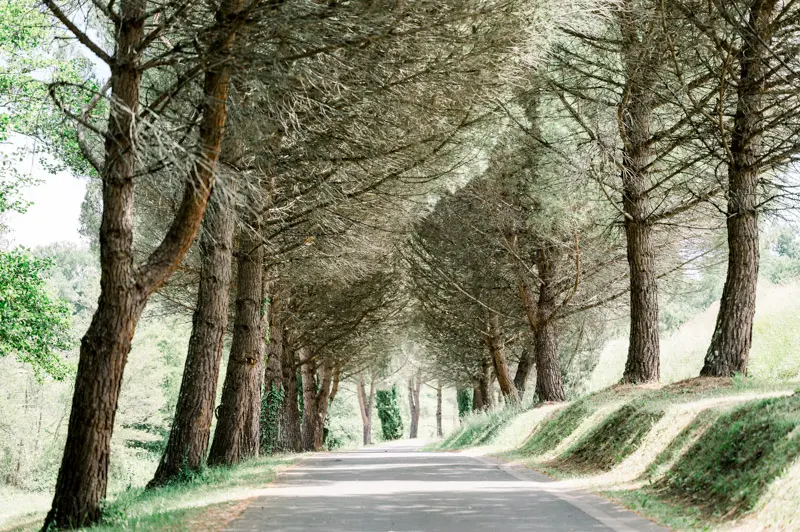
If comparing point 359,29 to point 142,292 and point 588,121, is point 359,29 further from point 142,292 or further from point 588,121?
point 588,121

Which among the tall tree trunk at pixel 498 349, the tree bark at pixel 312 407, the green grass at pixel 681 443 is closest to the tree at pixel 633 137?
the green grass at pixel 681 443

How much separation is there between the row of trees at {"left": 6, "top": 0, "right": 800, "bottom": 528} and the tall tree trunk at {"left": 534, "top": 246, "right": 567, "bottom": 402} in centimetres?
6

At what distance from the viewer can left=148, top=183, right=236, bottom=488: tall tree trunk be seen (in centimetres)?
1263

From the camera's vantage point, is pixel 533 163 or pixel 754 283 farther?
pixel 533 163

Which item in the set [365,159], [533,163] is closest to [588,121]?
[533,163]

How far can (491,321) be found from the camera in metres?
26.7

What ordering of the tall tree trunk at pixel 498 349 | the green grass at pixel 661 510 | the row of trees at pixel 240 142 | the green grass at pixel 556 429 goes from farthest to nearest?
the tall tree trunk at pixel 498 349 < the green grass at pixel 556 429 < the row of trees at pixel 240 142 < the green grass at pixel 661 510

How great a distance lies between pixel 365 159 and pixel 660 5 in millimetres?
4847

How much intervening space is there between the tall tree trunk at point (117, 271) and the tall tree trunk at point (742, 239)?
835 centimetres

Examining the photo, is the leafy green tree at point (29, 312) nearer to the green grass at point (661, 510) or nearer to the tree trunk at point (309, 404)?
the green grass at point (661, 510)

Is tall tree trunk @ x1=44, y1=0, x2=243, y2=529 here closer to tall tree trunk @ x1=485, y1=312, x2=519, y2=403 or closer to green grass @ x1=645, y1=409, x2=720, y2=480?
green grass @ x1=645, y1=409, x2=720, y2=480

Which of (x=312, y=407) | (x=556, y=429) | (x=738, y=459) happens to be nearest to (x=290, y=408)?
(x=312, y=407)

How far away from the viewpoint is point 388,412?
2232 inches

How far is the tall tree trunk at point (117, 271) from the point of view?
8.42m
